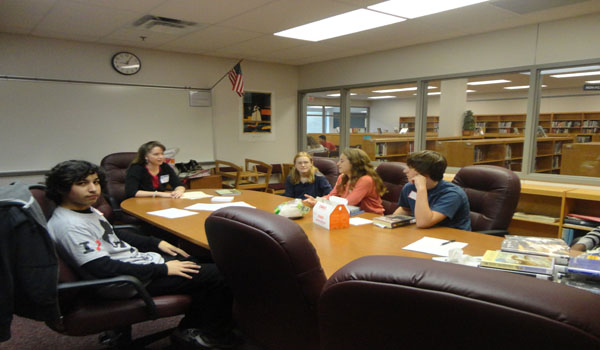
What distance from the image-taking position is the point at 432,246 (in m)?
1.78

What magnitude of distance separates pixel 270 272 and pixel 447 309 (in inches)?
23.0

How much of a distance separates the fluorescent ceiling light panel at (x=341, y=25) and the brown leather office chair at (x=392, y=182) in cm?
141

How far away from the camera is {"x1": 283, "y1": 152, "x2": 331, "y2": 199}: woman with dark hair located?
10.9ft

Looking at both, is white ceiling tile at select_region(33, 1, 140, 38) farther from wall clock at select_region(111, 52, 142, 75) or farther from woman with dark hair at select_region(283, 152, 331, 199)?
woman with dark hair at select_region(283, 152, 331, 199)

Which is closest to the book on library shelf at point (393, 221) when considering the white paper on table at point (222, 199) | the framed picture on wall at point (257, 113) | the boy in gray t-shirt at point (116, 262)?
the boy in gray t-shirt at point (116, 262)

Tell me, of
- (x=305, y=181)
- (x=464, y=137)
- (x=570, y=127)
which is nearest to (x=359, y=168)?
(x=305, y=181)

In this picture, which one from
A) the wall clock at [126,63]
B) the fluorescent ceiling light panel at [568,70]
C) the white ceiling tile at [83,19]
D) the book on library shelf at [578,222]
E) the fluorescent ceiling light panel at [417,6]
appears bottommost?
the book on library shelf at [578,222]

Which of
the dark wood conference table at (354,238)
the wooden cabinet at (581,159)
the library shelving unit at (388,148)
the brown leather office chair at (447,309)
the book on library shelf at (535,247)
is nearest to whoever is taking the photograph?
the brown leather office chair at (447,309)

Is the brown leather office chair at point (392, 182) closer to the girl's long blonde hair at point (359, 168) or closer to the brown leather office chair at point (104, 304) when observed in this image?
the girl's long blonde hair at point (359, 168)

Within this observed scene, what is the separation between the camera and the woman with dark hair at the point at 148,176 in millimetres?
3279

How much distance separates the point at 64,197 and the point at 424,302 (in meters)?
1.65

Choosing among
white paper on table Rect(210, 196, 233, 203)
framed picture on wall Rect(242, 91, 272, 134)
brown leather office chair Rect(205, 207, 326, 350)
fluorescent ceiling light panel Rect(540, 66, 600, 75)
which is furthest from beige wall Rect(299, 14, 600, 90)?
brown leather office chair Rect(205, 207, 326, 350)

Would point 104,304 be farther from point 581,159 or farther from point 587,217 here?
point 581,159

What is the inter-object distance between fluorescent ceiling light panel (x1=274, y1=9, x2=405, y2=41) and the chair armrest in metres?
2.82
